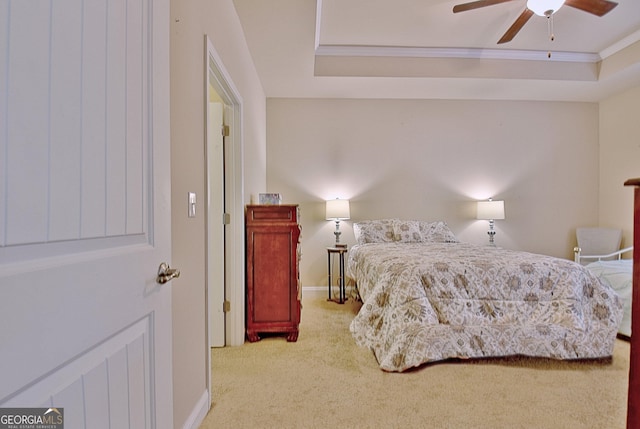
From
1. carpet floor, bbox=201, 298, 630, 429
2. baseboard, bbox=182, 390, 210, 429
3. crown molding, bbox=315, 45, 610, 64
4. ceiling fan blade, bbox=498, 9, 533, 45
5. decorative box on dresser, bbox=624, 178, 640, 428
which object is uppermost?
crown molding, bbox=315, 45, 610, 64

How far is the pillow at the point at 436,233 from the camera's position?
3719 mm

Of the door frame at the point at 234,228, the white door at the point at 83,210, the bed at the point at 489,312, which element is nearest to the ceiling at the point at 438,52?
the door frame at the point at 234,228

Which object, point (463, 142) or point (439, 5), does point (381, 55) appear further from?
point (463, 142)

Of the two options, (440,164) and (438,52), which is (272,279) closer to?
(440,164)

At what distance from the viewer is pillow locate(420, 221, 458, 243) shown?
3.72 m

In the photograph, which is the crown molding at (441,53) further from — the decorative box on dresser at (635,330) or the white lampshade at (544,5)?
the decorative box on dresser at (635,330)

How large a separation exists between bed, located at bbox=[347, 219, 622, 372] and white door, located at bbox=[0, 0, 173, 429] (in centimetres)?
160

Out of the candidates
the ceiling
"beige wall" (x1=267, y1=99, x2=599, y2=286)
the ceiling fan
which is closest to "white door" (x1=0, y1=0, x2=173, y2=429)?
the ceiling

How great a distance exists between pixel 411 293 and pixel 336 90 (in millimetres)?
2809

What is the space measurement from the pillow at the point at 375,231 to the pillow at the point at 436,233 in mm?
394

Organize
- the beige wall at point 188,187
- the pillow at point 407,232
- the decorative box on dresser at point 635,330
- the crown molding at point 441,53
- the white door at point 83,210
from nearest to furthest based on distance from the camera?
1. the white door at point 83,210
2. the decorative box on dresser at point 635,330
3. the beige wall at point 188,187
4. the crown molding at point 441,53
5. the pillow at point 407,232

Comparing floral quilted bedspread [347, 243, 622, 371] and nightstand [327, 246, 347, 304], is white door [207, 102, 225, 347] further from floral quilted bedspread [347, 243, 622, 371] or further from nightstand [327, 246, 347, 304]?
nightstand [327, 246, 347, 304]

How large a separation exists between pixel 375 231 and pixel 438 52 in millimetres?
2189

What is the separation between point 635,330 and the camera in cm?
66
